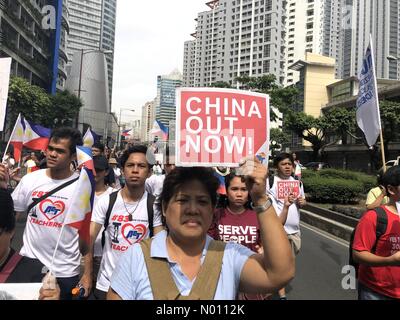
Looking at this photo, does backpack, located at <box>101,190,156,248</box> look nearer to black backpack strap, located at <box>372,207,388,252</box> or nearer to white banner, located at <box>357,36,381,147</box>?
black backpack strap, located at <box>372,207,388,252</box>

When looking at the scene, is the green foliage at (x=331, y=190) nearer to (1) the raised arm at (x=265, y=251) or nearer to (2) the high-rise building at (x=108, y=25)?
(1) the raised arm at (x=265, y=251)

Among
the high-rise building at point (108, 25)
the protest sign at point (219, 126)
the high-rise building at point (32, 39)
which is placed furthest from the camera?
the high-rise building at point (108, 25)

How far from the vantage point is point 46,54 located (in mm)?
52938

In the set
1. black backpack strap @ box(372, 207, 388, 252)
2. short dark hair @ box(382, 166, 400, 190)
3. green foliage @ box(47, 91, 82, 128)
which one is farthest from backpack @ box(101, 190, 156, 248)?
green foliage @ box(47, 91, 82, 128)

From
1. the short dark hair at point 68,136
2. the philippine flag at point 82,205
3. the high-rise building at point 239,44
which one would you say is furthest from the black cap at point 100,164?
the high-rise building at point 239,44

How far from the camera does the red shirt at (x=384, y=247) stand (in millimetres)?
2848

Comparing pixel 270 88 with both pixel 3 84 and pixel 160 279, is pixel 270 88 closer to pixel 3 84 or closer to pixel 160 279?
pixel 3 84

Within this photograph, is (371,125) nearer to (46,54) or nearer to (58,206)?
(58,206)

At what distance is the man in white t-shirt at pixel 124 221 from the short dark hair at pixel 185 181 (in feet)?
3.87

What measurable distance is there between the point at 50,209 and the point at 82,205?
596 millimetres

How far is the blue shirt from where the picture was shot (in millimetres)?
1748

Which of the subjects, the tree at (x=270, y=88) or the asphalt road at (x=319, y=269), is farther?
the tree at (x=270, y=88)

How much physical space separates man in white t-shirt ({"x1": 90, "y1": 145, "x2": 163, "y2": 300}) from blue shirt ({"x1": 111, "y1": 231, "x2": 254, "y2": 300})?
1.32 meters

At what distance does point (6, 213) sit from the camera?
6.00ft
